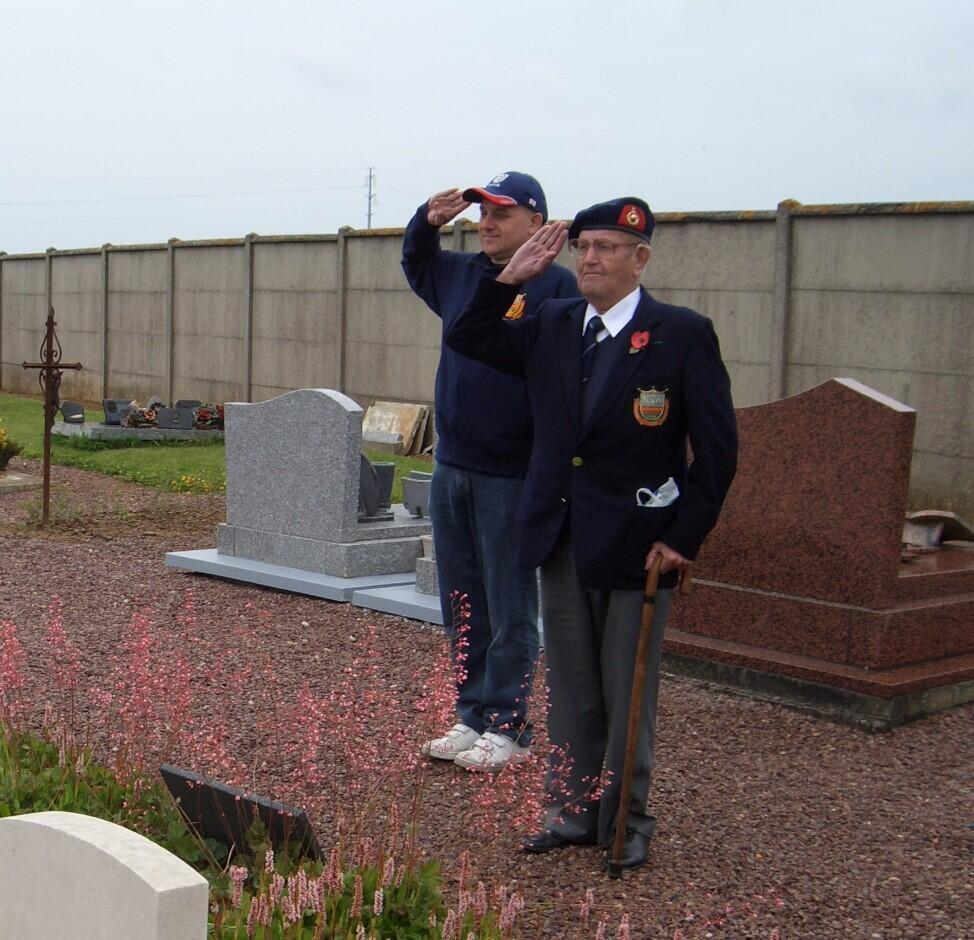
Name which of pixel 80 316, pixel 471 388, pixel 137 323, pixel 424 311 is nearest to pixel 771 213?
pixel 424 311

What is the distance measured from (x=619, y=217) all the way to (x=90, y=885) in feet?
8.46

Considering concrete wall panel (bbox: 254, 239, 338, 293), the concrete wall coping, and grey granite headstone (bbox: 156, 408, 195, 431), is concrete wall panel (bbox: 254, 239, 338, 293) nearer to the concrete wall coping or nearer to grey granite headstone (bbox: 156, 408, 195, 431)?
the concrete wall coping

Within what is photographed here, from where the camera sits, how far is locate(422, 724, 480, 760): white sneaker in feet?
16.3

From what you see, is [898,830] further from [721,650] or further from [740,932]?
[721,650]

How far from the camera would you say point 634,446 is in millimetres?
4008

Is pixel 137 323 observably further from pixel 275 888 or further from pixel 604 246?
pixel 275 888

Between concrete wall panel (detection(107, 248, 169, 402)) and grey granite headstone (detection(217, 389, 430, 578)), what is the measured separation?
15.4 meters

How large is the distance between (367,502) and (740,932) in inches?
210

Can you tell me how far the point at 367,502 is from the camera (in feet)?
28.6

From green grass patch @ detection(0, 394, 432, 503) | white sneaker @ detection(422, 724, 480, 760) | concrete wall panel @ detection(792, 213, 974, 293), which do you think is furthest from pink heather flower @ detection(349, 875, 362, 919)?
concrete wall panel @ detection(792, 213, 974, 293)

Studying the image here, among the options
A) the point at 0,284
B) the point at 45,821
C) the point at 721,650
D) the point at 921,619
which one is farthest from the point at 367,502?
the point at 0,284

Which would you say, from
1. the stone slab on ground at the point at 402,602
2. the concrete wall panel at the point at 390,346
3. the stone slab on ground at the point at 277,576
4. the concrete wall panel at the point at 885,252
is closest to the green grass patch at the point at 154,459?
the concrete wall panel at the point at 390,346

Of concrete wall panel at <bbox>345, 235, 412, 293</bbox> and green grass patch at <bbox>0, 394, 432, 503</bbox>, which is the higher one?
concrete wall panel at <bbox>345, 235, 412, 293</bbox>

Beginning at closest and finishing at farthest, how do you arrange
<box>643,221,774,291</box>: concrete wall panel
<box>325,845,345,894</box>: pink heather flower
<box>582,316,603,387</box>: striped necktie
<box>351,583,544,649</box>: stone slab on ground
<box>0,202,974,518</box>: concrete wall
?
<box>325,845,345,894</box>: pink heather flower
<box>582,316,603,387</box>: striped necktie
<box>351,583,544,649</box>: stone slab on ground
<box>0,202,974,518</box>: concrete wall
<box>643,221,774,291</box>: concrete wall panel
